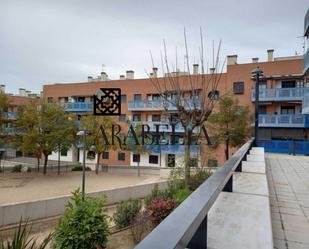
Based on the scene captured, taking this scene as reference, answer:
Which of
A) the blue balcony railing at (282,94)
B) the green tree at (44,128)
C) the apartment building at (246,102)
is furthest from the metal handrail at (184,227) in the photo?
the blue balcony railing at (282,94)

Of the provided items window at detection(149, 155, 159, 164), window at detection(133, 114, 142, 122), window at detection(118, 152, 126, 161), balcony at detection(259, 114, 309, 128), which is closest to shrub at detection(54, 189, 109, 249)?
balcony at detection(259, 114, 309, 128)

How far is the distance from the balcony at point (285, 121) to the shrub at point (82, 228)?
2053cm

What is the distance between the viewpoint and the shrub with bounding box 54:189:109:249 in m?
5.19

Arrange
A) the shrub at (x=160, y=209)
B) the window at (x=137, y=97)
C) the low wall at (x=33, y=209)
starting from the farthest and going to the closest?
1. the window at (x=137, y=97)
2. the low wall at (x=33, y=209)
3. the shrub at (x=160, y=209)

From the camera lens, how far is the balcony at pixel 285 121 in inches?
862

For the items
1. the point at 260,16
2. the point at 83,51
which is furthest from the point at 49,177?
the point at 260,16

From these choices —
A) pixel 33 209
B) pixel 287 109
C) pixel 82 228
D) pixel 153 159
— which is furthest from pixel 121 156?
pixel 82 228

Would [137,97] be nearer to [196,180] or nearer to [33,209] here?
[33,209]

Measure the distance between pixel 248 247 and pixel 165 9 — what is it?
29.9 feet

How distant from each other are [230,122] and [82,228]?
15629 mm

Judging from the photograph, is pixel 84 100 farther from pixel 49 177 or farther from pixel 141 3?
pixel 141 3

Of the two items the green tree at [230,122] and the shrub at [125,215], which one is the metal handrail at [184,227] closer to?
the shrub at [125,215]

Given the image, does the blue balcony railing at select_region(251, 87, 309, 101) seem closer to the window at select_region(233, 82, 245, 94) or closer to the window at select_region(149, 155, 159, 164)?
the window at select_region(233, 82, 245, 94)

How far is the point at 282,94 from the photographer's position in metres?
22.6
